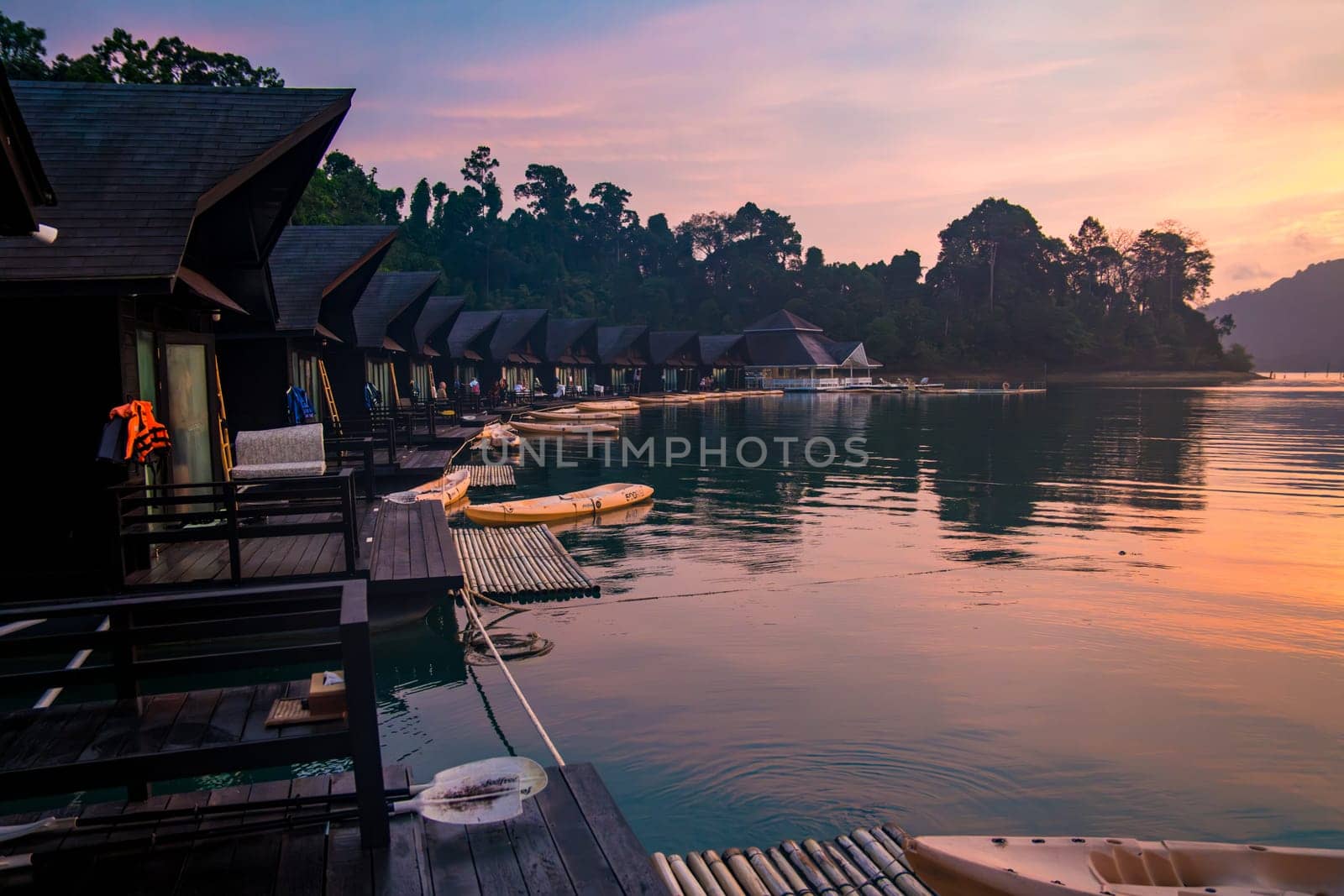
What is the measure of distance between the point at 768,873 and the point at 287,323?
46.9ft

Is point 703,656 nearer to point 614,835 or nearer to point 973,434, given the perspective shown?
point 614,835

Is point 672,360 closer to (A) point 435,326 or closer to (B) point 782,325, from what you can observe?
(B) point 782,325

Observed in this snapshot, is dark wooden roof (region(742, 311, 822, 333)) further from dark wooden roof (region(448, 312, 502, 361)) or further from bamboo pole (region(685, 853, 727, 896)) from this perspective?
bamboo pole (region(685, 853, 727, 896))

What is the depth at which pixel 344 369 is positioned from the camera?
26.0 metres

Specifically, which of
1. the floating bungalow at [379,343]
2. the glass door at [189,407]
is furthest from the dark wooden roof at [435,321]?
the glass door at [189,407]

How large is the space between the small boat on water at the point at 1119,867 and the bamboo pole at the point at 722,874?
109 centimetres

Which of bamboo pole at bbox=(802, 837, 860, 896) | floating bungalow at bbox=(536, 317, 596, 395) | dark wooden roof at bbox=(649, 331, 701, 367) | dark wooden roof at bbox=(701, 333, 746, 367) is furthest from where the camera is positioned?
dark wooden roof at bbox=(701, 333, 746, 367)

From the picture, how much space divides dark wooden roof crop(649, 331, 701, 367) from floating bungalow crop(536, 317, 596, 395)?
397 inches

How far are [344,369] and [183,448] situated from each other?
15.4 m

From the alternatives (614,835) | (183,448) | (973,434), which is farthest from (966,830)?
(973,434)

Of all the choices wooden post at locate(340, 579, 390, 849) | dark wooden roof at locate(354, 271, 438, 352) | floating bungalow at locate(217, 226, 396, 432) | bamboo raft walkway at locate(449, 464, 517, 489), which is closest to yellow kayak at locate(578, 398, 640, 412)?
dark wooden roof at locate(354, 271, 438, 352)

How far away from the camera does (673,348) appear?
244ft

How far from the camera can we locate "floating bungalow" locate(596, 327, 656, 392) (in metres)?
66.2

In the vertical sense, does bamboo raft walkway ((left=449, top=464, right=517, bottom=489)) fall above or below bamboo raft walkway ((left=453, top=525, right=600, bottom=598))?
above
